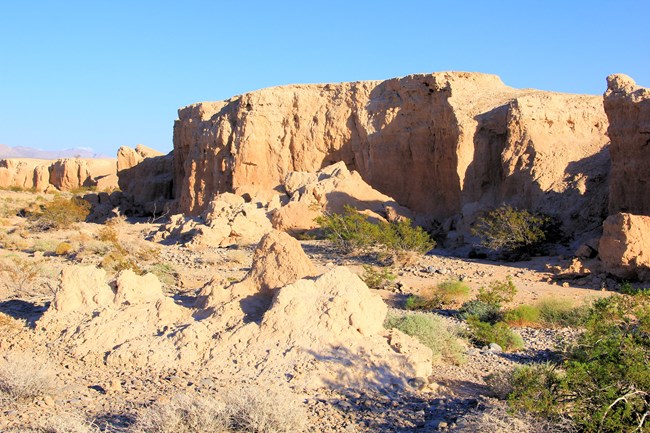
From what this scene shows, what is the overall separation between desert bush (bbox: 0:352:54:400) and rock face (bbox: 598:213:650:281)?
32.6ft

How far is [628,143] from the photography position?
46.1ft

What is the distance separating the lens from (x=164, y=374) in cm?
645

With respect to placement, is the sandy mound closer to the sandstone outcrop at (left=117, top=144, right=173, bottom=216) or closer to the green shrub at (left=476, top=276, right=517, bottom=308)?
the green shrub at (left=476, top=276, right=517, bottom=308)

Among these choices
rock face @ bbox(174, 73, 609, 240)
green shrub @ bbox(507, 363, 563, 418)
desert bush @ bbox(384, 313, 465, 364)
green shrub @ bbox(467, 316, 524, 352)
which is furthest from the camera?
rock face @ bbox(174, 73, 609, 240)

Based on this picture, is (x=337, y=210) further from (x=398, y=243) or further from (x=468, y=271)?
(x=468, y=271)

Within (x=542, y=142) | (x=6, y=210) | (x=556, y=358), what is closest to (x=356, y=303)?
(x=556, y=358)

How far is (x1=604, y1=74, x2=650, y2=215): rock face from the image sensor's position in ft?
45.1

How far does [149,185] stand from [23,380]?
26844 millimetres

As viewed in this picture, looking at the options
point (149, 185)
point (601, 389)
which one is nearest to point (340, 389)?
point (601, 389)

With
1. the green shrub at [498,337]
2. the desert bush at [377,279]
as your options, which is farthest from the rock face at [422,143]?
the green shrub at [498,337]

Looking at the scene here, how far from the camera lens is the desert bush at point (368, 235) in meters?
15.0

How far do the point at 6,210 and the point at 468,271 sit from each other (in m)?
22.5

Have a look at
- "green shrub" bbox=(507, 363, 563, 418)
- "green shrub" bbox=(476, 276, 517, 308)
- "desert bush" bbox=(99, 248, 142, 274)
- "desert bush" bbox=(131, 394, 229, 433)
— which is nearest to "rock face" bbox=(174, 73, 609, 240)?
"green shrub" bbox=(476, 276, 517, 308)

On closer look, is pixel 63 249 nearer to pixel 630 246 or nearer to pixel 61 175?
pixel 630 246
